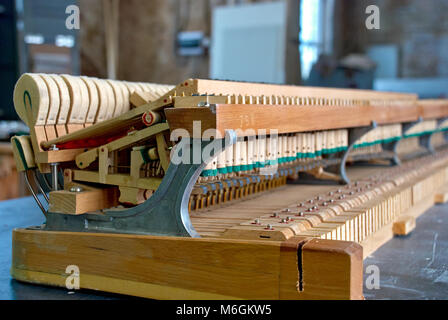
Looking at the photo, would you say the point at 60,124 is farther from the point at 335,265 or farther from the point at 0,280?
the point at 335,265

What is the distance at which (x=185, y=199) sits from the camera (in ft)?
→ 7.04

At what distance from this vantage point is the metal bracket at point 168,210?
6.74ft

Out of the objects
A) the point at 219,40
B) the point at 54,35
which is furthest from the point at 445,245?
the point at 219,40

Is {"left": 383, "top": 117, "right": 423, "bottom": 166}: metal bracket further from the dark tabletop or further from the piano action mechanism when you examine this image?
the piano action mechanism

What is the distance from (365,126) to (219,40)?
25.4ft

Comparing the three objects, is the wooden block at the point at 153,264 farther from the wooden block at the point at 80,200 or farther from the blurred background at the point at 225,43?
the blurred background at the point at 225,43

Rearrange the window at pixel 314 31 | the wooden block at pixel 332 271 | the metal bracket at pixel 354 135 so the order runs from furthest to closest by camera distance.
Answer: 1. the window at pixel 314 31
2. the metal bracket at pixel 354 135
3. the wooden block at pixel 332 271

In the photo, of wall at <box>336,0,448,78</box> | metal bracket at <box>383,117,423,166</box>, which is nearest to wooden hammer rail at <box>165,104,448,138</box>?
metal bracket at <box>383,117,423,166</box>

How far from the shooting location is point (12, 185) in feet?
24.4

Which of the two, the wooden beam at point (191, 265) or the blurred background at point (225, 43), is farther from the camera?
the blurred background at point (225, 43)

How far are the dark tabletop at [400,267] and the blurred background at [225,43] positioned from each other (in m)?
4.58

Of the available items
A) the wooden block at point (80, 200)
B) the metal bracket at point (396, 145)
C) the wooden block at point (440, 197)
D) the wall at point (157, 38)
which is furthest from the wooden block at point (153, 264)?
the wall at point (157, 38)

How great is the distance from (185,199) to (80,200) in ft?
1.61

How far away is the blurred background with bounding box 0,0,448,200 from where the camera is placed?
30.1 ft
